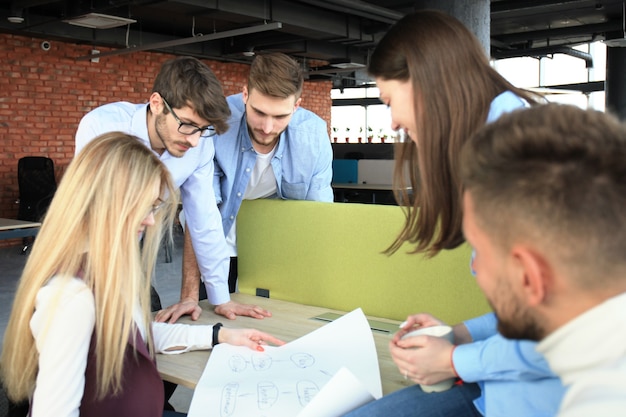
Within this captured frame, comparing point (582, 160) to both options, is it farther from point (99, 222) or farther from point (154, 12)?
point (154, 12)

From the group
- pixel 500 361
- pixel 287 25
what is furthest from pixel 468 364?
pixel 287 25

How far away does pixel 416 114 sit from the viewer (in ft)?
4.58

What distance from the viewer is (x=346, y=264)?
2.22m

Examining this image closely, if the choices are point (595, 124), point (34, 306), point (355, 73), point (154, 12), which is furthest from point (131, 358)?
point (355, 73)

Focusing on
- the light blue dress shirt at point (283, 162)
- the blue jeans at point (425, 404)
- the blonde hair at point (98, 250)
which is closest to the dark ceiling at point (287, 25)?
the light blue dress shirt at point (283, 162)

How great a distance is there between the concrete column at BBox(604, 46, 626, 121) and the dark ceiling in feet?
1.61

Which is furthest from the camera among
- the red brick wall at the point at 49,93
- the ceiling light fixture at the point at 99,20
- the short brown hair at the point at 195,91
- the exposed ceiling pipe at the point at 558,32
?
the exposed ceiling pipe at the point at 558,32

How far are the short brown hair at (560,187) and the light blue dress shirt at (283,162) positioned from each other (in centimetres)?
177

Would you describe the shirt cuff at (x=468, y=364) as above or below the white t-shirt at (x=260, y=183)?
below

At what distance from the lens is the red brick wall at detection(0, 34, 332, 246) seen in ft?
29.1

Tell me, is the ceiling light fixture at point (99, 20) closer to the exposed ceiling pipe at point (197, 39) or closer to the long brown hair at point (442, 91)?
the exposed ceiling pipe at point (197, 39)

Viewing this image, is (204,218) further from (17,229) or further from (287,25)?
(287,25)

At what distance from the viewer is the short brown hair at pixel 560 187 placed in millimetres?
719

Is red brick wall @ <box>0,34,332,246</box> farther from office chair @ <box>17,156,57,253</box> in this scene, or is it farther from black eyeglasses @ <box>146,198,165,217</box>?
black eyeglasses @ <box>146,198,165,217</box>
